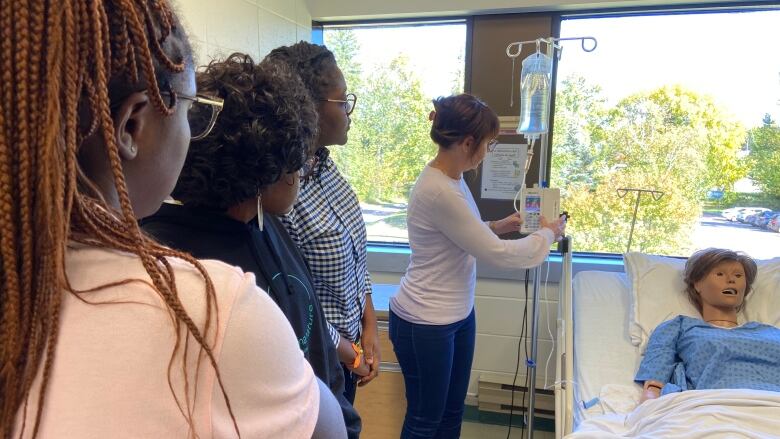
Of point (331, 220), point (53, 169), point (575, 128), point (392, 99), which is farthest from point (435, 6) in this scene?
point (53, 169)

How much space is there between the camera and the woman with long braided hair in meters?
0.34

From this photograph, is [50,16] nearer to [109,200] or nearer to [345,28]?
[109,200]

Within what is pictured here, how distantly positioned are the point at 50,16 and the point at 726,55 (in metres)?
2.57

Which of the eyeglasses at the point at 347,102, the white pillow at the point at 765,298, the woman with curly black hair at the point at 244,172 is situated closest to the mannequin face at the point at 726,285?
the white pillow at the point at 765,298

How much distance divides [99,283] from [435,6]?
2231 mm

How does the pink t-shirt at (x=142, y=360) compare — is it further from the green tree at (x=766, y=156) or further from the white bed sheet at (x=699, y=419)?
the green tree at (x=766, y=156)

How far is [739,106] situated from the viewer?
2.16 metres

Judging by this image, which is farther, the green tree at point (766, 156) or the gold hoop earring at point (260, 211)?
the green tree at point (766, 156)

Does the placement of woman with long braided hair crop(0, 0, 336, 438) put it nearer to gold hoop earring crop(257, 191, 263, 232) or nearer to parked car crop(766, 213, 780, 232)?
gold hoop earring crop(257, 191, 263, 232)

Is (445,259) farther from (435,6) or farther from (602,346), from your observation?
(435,6)

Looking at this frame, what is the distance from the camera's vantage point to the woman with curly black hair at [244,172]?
30.1 inches

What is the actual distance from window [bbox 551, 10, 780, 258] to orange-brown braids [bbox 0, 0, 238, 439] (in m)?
2.15

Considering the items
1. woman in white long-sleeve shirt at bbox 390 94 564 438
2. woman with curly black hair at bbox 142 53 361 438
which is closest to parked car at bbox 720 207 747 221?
woman in white long-sleeve shirt at bbox 390 94 564 438

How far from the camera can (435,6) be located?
90.5 inches
